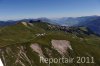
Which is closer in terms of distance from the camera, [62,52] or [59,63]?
[59,63]

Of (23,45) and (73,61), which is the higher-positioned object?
(23,45)

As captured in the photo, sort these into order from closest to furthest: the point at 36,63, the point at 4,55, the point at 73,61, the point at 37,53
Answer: the point at 4,55 < the point at 36,63 < the point at 37,53 < the point at 73,61

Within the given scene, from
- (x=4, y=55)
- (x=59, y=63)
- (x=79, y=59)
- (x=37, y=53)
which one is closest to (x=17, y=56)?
(x=4, y=55)

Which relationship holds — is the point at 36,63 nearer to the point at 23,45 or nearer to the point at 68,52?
the point at 23,45

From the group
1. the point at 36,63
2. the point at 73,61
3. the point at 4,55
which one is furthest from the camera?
the point at 73,61

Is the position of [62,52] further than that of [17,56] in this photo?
Yes

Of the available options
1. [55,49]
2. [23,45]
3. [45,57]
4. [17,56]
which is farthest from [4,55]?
[55,49]

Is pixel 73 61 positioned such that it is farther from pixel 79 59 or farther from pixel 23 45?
pixel 23 45

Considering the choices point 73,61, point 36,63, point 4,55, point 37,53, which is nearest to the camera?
point 4,55

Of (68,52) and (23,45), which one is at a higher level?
(23,45)

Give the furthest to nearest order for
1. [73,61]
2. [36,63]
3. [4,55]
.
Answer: [73,61]
[36,63]
[4,55]
